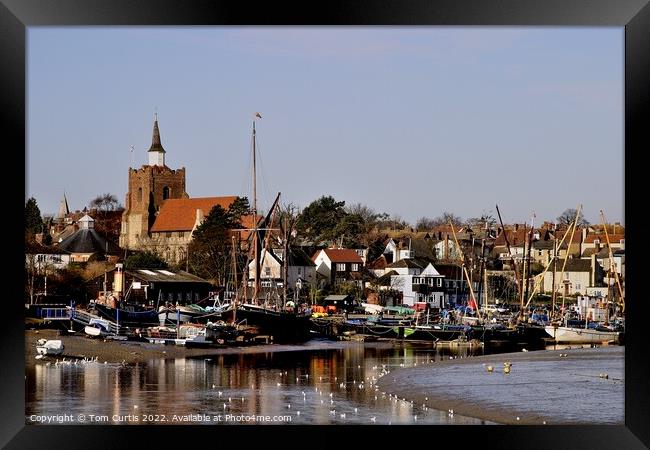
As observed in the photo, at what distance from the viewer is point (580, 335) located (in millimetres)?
30906

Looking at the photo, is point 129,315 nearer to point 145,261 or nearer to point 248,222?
point 145,261

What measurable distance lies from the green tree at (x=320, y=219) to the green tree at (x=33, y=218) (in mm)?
9515

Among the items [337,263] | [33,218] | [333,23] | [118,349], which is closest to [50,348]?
[118,349]

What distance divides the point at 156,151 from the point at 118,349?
4.10m

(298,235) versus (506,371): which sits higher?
(298,235)

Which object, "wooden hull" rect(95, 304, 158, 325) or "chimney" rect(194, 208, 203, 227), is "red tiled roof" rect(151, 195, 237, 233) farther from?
"wooden hull" rect(95, 304, 158, 325)

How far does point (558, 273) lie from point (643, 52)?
116 feet

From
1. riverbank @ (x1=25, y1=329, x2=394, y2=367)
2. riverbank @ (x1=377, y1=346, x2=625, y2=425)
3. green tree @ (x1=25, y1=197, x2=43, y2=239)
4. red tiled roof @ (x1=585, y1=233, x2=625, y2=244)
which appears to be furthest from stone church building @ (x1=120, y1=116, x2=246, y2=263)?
red tiled roof @ (x1=585, y1=233, x2=625, y2=244)

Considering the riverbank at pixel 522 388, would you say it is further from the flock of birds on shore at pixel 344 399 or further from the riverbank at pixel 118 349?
the riverbank at pixel 118 349

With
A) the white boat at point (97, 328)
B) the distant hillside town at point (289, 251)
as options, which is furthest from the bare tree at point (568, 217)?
the white boat at point (97, 328)

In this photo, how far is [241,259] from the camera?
34812 mm

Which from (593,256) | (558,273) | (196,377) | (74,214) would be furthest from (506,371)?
(558,273)

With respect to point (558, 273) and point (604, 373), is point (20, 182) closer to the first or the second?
point (604, 373)

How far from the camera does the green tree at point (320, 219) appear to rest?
34938 mm
